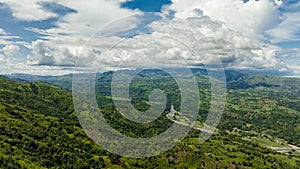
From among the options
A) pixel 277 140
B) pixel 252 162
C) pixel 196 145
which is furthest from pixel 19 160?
pixel 277 140

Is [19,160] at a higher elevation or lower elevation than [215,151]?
higher

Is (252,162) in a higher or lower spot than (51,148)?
lower

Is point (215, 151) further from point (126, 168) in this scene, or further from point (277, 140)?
point (277, 140)

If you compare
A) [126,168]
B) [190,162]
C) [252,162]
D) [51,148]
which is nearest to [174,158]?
[190,162]

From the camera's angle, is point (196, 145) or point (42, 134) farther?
point (196, 145)

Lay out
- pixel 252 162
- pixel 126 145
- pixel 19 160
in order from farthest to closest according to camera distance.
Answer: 1. pixel 126 145
2. pixel 252 162
3. pixel 19 160

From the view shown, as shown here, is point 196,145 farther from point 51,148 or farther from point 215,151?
point 51,148

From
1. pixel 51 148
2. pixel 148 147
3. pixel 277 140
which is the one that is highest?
pixel 51 148

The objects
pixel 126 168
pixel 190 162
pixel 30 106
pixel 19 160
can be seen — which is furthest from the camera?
pixel 30 106

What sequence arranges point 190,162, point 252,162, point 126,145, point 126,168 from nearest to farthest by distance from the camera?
point 126,168
point 190,162
point 252,162
point 126,145
